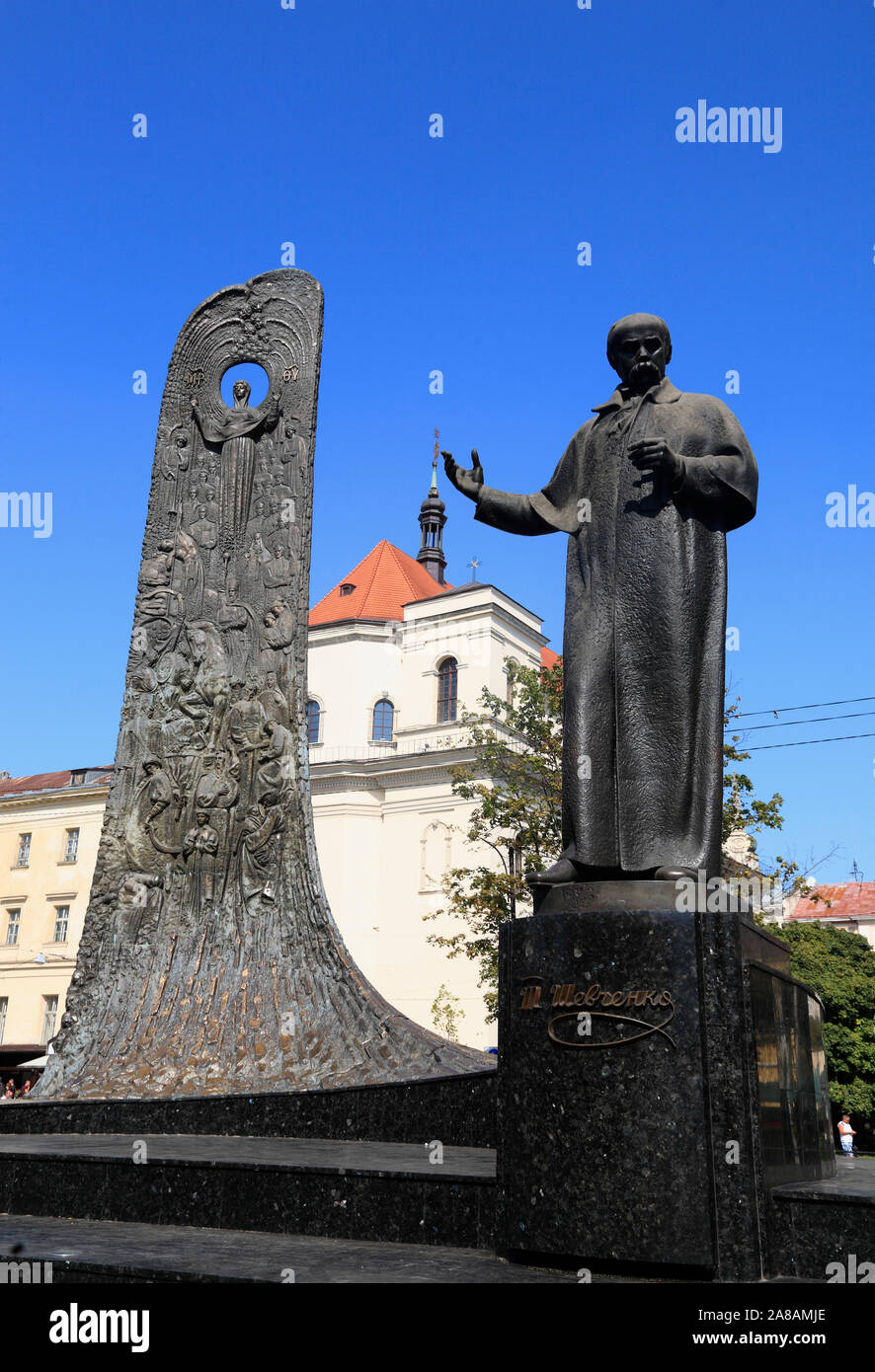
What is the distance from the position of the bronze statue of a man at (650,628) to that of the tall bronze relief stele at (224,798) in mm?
4936

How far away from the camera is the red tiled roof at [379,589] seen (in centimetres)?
4491

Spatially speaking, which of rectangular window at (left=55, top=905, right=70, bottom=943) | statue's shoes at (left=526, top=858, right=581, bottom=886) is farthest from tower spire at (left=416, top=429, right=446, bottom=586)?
statue's shoes at (left=526, top=858, right=581, bottom=886)

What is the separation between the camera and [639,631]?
4.84 metres

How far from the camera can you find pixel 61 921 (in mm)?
42469

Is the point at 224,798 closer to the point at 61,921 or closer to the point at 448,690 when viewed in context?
the point at 448,690

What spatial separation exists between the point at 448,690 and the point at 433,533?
16.6 metres

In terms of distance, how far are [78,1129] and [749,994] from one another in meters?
6.45

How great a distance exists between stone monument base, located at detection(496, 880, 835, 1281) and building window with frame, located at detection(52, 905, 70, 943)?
4109cm

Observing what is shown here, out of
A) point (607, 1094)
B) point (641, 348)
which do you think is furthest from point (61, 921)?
point (607, 1094)

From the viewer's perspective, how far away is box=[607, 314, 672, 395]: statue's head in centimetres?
521

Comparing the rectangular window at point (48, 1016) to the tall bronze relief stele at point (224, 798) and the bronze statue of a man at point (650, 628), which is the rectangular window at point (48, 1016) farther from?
the bronze statue of a man at point (650, 628)

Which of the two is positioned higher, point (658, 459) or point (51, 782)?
point (51, 782)
